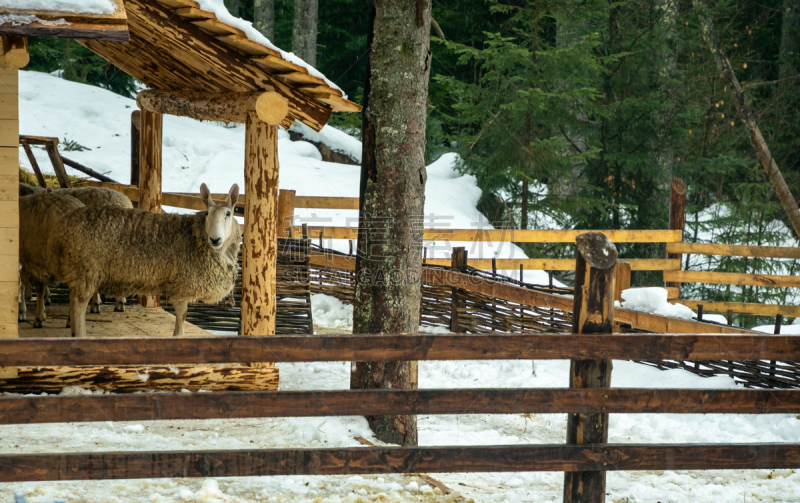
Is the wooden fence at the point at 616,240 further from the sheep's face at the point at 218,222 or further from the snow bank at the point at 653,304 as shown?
the sheep's face at the point at 218,222

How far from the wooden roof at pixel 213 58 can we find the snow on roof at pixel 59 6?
3.22 feet

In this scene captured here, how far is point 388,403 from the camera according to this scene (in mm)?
3029

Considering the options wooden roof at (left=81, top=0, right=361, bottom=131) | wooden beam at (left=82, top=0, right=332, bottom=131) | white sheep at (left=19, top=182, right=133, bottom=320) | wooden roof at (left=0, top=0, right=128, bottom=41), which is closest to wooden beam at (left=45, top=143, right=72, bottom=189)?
white sheep at (left=19, top=182, right=133, bottom=320)

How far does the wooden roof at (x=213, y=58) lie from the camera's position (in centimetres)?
473

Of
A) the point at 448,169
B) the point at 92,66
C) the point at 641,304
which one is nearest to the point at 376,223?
the point at 641,304

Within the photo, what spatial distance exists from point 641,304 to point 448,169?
12.4 meters

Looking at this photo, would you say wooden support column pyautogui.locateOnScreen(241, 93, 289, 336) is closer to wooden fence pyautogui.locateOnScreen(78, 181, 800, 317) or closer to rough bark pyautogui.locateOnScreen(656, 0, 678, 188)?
wooden fence pyautogui.locateOnScreen(78, 181, 800, 317)

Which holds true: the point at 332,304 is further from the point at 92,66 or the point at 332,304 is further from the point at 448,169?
the point at 92,66

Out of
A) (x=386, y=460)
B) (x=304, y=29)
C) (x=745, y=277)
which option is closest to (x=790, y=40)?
(x=745, y=277)

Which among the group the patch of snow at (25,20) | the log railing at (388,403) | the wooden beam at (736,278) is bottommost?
the log railing at (388,403)

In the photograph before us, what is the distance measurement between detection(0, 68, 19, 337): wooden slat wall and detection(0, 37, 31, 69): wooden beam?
56cm

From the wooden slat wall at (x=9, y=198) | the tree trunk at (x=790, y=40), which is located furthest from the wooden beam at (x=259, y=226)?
the tree trunk at (x=790, y=40)

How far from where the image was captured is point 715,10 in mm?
13914

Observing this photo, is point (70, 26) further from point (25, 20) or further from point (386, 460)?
point (386, 460)
